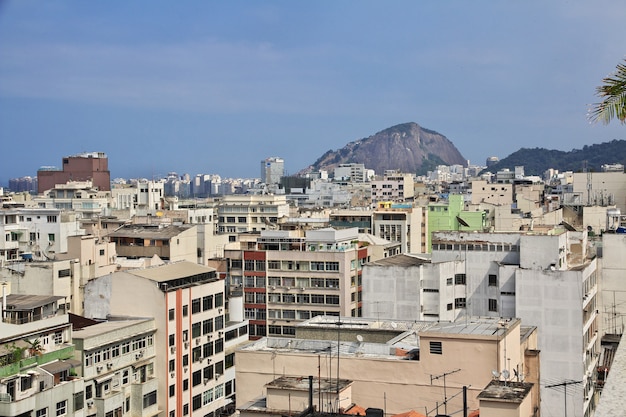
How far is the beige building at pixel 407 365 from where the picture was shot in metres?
15.5

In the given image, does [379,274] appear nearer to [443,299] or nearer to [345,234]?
[443,299]

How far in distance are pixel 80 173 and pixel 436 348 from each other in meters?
61.1

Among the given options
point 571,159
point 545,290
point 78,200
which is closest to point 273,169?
point 571,159

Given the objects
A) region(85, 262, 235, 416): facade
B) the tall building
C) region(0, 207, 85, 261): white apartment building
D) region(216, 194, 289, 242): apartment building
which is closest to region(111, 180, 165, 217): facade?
region(216, 194, 289, 242): apartment building

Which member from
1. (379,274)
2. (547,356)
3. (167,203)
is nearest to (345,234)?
(379,274)

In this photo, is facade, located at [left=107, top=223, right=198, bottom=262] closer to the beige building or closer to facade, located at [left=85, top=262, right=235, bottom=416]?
facade, located at [left=85, top=262, right=235, bottom=416]

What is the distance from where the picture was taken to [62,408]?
52.8ft

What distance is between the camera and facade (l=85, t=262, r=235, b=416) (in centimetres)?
2025

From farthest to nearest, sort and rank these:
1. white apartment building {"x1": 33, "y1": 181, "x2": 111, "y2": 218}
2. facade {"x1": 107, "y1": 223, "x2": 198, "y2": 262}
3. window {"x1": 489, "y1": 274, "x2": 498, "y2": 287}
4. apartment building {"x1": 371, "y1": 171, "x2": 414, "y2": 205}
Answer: apartment building {"x1": 371, "y1": 171, "x2": 414, "y2": 205} → white apartment building {"x1": 33, "y1": 181, "x2": 111, "y2": 218} → facade {"x1": 107, "y1": 223, "x2": 198, "y2": 262} → window {"x1": 489, "y1": 274, "x2": 498, "y2": 287}

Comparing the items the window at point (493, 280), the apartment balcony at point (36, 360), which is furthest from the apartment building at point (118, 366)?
the window at point (493, 280)

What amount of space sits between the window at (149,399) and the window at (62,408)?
3.47m

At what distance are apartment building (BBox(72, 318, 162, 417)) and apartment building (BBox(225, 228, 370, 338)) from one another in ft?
32.3

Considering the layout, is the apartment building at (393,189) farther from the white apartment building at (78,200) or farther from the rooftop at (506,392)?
the rooftop at (506,392)

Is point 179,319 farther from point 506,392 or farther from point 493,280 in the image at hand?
point 506,392
